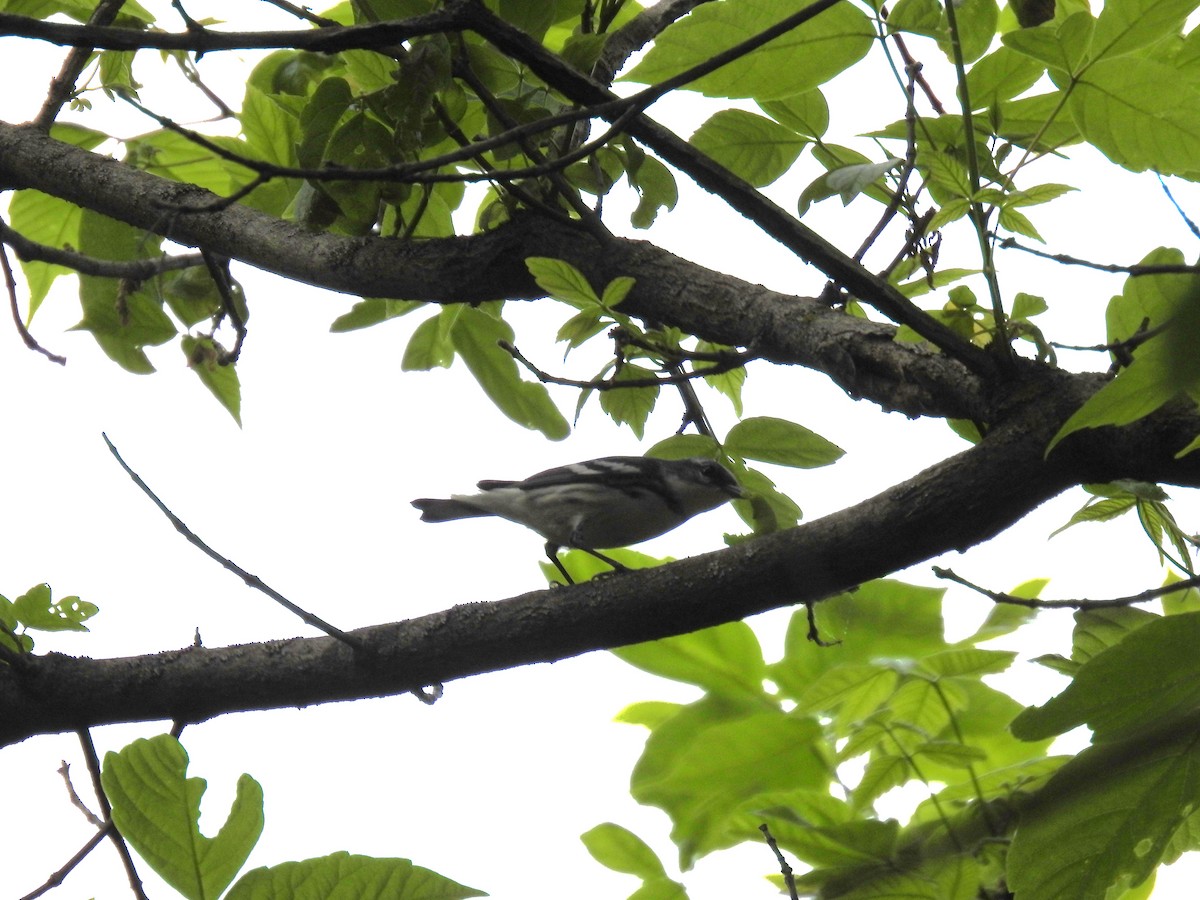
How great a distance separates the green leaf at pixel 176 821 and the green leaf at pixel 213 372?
199 cm

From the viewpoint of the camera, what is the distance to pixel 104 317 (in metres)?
3.48

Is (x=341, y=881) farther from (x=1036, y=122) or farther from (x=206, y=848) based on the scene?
(x=1036, y=122)

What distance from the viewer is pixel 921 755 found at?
2076 millimetres

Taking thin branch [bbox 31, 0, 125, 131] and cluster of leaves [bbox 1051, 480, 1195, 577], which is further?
thin branch [bbox 31, 0, 125, 131]

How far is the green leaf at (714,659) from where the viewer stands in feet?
7.96

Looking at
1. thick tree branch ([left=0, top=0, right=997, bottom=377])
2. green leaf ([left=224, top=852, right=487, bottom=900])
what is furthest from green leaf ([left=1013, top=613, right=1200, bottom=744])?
thick tree branch ([left=0, top=0, right=997, bottom=377])

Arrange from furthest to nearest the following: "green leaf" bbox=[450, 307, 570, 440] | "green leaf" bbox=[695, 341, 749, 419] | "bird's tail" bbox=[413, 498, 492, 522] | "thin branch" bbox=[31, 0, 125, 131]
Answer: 1. "bird's tail" bbox=[413, 498, 492, 522]
2. "thin branch" bbox=[31, 0, 125, 131]
3. "green leaf" bbox=[450, 307, 570, 440]
4. "green leaf" bbox=[695, 341, 749, 419]

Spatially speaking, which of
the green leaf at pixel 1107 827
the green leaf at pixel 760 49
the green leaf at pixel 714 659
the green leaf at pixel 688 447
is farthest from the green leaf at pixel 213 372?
the green leaf at pixel 1107 827

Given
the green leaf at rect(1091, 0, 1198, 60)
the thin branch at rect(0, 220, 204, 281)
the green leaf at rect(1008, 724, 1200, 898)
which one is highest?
the thin branch at rect(0, 220, 204, 281)

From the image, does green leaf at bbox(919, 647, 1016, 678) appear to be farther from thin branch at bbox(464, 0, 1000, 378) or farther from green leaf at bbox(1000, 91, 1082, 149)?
green leaf at bbox(1000, 91, 1082, 149)

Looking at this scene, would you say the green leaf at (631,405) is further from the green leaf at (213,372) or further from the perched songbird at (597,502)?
the perched songbird at (597,502)

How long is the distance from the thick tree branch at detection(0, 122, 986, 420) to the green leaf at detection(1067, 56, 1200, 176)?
50cm

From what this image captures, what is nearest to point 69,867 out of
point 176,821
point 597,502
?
point 176,821

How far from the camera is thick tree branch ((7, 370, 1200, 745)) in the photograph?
2.15m
